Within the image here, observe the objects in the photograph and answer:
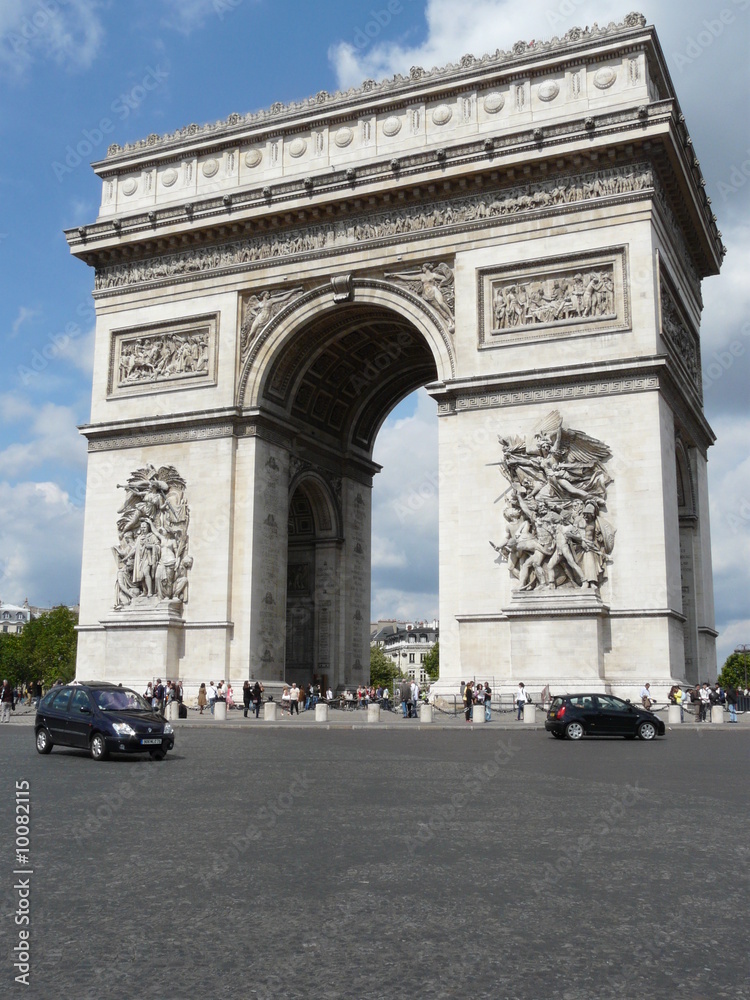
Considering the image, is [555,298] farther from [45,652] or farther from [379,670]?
[379,670]

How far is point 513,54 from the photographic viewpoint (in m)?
30.1

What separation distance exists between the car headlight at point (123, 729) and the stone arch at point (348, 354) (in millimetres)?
17000

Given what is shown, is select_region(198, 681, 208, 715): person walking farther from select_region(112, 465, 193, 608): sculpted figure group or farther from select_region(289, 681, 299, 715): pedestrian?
select_region(112, 465, 193, 608): sculpted figure group

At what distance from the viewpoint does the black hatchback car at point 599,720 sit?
70.2 feet

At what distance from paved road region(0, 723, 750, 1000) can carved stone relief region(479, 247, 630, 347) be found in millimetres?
17747

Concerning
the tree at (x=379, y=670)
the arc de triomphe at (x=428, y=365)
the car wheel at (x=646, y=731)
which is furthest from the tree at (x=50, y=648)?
the car wheel at (x=646, y=731)

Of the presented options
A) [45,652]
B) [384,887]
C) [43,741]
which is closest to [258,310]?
[43,741]

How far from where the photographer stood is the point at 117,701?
16.5 metres

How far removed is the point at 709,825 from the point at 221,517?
24.1 m

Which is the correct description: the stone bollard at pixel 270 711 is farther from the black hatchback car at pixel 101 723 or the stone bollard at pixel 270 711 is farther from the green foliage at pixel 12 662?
the green foliage at pixel 12 662

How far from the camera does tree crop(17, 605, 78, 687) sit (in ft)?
332

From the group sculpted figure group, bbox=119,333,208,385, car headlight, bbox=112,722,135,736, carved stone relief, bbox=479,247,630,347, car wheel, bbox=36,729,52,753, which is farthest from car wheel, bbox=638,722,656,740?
sculpted figure group, bbox=119,333,208,385

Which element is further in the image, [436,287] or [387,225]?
[387,225]

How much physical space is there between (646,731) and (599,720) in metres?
0.98
